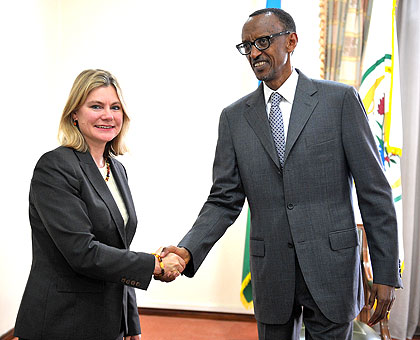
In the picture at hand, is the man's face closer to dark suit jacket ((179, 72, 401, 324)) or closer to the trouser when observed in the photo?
dark suit jacket ((179, 72, 401, 324))

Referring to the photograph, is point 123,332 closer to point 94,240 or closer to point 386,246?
point 94,240

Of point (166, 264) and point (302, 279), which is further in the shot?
point (166, 264)

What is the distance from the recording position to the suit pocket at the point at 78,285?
1.82 metres

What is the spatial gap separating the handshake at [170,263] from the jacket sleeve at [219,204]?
0.11ft

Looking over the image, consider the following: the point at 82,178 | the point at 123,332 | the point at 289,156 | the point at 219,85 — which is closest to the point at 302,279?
the point at 289,156

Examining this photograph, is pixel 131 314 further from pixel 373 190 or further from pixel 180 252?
pixel 373 190

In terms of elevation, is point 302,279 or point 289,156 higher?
point 289,156

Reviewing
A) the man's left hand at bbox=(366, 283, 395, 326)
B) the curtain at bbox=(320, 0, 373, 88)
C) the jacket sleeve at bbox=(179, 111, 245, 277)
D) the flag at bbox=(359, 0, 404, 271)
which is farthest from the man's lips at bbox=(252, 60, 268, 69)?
the curtain at bbox=(320, 0, 373, 88)

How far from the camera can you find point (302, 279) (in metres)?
1.87

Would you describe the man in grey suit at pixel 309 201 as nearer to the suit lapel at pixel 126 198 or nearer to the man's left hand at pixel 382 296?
the man's left hand at pixel 382 296

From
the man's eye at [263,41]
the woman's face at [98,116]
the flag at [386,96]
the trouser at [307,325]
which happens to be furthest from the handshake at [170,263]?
the flag at [386,96]

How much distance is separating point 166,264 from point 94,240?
34 centimetres

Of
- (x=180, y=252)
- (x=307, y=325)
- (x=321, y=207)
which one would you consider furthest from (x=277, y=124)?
(x=307, y=325)

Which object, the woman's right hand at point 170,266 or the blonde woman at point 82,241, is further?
the woman's right hand at point 170,266
